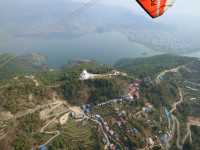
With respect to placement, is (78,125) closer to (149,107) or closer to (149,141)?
(149,141)

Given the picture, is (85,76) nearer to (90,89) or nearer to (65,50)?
(90,89)

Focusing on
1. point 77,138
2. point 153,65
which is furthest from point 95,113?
point 153,65

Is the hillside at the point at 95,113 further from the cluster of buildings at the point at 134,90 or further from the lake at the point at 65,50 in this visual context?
the lake at the point at 65,50

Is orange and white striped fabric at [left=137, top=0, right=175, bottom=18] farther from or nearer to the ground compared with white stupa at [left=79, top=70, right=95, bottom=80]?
farther from the ground

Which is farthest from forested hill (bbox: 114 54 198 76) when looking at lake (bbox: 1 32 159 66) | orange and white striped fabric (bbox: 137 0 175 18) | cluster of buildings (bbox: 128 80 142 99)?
orange and white striped fabric (bbox: 137 0 175 18)

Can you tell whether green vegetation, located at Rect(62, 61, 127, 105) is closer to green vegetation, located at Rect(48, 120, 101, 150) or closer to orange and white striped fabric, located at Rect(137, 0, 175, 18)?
green vegetation, located at Rect(48, 120, 101, 150)

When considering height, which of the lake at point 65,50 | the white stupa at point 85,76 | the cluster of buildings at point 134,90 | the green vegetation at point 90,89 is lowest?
the lake at point 65,50

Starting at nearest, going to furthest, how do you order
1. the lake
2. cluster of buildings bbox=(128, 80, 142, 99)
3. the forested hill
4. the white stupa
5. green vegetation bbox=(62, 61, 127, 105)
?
green vegetation bbox=(62, 61, 127, 105), cluster of buildings bbox=(128, 80, 142, 99), the white stupa, the forested hill, the lake

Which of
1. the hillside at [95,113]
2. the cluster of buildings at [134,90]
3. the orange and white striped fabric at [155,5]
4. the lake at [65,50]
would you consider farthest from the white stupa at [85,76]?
the lake at [65,50]

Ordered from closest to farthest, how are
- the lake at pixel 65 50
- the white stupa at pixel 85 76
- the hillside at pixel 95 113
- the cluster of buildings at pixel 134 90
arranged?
the hillside at pixel 95 113 → the cluster of buildings at pixel 134 90 → the white stupa at pixel 85 76 → the lake at pixel 65 50
